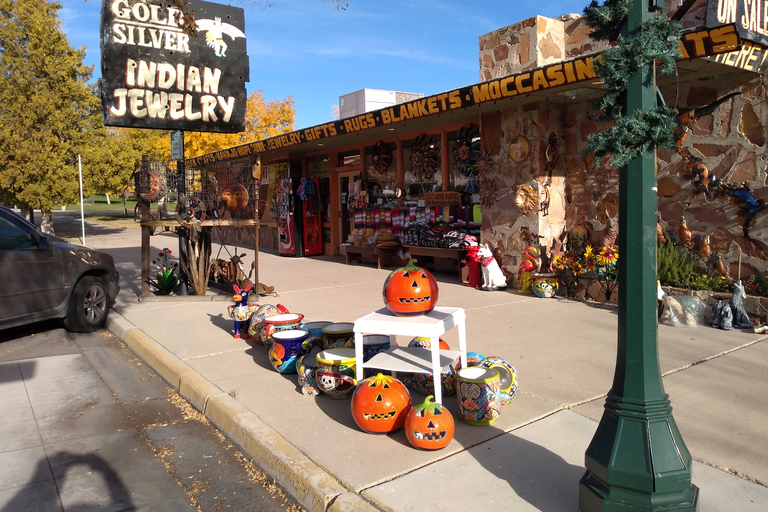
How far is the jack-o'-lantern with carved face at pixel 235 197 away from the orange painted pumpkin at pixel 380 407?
21.2 ft

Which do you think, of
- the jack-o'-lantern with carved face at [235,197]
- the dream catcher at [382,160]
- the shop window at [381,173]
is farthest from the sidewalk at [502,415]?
the dream catcher at [382,160]

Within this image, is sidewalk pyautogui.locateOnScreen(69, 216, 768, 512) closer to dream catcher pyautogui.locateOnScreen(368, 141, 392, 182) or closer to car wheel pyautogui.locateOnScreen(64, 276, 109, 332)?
car wheel pyautogui.locateOnScreen(64, 276, 109, 332)

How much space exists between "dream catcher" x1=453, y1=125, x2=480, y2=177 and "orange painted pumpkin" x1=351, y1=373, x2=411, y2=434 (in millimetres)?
7222

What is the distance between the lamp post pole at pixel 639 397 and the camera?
2.63 meters

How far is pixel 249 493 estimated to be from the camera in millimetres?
3547

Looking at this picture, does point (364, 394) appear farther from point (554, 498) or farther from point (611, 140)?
point (611, 140)

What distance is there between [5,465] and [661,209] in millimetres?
7883

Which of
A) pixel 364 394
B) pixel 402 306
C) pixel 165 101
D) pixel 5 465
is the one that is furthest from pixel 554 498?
pixel 165 101

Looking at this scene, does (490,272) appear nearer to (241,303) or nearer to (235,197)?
(241,303)

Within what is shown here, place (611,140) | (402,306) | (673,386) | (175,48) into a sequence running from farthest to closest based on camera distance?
(175,48)
(673,386)
(402,306)
(611,140)

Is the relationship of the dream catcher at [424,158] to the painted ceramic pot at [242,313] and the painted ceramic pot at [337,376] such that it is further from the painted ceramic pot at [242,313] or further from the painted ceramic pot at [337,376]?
the painted ceramic pot at [337,376]

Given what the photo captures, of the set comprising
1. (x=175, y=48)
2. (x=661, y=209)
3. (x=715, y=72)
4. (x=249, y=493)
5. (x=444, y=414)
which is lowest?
(x=249, y=493)

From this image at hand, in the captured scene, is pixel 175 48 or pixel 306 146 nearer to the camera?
pixel 175 48

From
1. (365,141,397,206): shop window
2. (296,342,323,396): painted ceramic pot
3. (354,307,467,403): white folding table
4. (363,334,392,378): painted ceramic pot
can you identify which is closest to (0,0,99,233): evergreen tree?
(365,141,397,206): shop window
